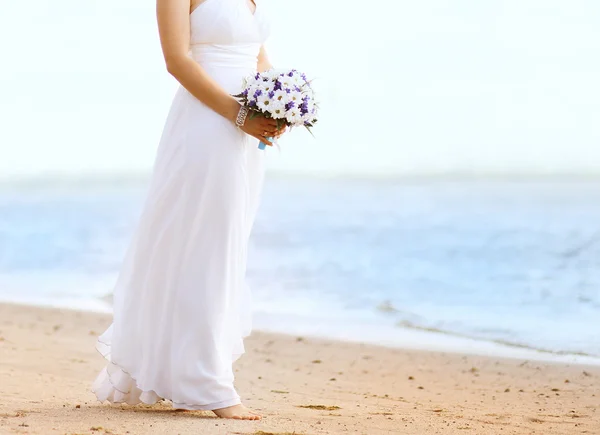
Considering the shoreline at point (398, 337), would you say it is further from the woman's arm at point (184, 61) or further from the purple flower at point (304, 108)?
the woman's arm at point (184, 61)

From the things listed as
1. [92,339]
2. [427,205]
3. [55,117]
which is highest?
[55,117]

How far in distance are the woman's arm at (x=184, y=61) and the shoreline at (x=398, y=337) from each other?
3786 millimetres

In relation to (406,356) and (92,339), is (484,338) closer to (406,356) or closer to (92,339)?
(406,356)

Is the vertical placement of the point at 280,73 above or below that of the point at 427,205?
below

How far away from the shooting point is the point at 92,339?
24.0ft

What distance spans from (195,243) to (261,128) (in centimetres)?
58

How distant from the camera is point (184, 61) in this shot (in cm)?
377

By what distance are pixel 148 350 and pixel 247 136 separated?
3.44 ft

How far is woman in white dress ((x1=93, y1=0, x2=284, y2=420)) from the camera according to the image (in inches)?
150

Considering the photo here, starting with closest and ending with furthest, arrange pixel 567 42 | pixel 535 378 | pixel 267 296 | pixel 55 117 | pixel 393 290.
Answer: pixel 535 378 < pixel 267 296 < pixel 393 290 < pixel 567 42 < pixel 55 117

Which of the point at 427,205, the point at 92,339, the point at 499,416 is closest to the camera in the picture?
the point at 499,416

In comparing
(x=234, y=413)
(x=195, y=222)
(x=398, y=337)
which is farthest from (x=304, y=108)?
(x=398, y=337)

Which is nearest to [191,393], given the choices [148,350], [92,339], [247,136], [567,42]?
[148,350]

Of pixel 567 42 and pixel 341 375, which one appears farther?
pixel 567 42
